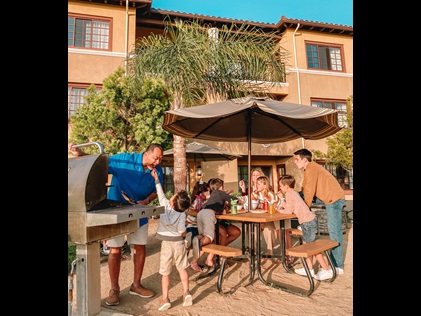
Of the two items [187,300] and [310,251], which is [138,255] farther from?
[310,251]

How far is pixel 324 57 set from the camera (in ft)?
52.2

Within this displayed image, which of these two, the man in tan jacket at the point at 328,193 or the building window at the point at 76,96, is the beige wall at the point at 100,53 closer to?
the building window at the point at 76,96

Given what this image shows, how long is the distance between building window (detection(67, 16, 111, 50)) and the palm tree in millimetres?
4965

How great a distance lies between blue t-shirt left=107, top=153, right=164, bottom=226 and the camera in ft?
11.5

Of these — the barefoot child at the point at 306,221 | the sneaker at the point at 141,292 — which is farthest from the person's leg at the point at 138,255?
the barefoot child at the point at 306,221

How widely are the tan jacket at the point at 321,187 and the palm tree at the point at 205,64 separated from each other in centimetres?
443

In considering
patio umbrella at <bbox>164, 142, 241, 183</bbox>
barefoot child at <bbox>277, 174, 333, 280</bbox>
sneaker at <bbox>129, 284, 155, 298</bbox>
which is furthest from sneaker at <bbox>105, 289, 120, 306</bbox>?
patio umbrella at <bbox>164, 142, 241, 183</bbox>

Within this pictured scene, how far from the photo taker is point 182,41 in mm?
7754

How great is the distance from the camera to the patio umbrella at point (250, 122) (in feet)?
12.9

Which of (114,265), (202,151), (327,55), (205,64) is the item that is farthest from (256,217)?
(327,55)
